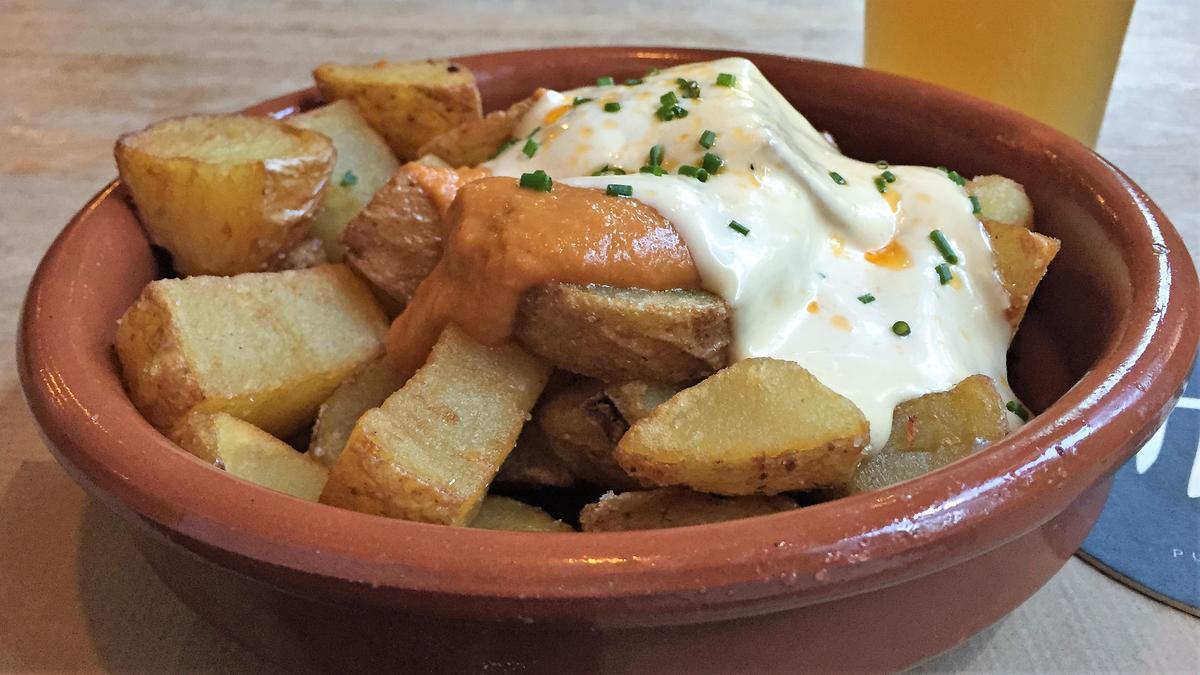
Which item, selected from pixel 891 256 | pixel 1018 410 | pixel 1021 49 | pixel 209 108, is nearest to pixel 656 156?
pixel 891 256

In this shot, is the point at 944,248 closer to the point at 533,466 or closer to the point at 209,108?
the point at 533,466

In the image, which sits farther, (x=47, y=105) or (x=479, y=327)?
(x=47, y=105)

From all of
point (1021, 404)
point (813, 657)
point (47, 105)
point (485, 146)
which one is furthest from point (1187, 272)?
point (47, 105)

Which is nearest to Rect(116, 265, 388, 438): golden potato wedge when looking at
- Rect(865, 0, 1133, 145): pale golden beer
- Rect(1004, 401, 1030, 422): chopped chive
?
Rect(1004, 401, 1030, 422): chopped chive

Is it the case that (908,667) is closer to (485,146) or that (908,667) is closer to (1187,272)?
(1187,272)

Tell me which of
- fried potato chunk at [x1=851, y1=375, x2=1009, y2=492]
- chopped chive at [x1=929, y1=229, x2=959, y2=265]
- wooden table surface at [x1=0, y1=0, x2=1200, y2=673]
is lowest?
wooden table surface at [x1=0, y1=0, x2=1200, y2=673]

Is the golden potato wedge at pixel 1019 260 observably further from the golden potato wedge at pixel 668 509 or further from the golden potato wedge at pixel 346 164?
the golden potato wedge at pixel 346 164

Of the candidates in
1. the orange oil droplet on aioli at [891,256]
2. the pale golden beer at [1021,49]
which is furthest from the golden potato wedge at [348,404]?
the pale golden beer at [1021,49]

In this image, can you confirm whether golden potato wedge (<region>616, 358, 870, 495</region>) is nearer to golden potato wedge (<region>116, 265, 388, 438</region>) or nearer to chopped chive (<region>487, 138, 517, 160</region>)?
golden potato wedge (<region>116, 265, 388, 438</region>)
